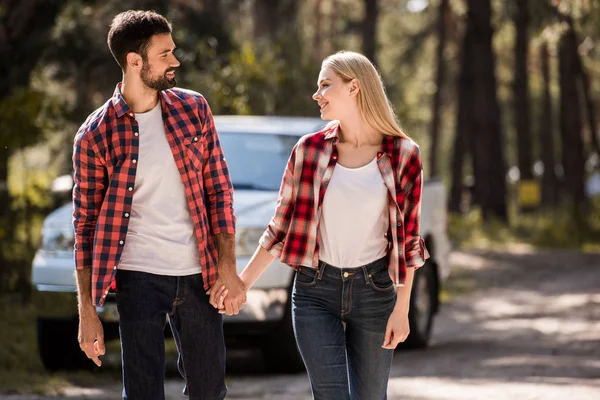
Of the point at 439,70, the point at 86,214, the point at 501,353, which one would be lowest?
the point at 501,353

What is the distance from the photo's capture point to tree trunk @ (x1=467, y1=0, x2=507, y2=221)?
2902 centimetres

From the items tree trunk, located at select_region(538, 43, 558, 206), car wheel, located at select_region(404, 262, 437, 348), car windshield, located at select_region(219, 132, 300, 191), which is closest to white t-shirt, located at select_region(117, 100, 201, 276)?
car windshield, located at select_region(219, 132, 300, 191)

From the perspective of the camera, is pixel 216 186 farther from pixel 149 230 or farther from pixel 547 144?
pixel 547 144

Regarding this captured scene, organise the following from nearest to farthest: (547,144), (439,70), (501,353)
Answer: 1. (501,353)
2. (439,70)
3. (547,144)

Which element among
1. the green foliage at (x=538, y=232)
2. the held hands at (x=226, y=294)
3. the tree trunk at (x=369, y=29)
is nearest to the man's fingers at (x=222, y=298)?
the held hands at (x=226, y=294)

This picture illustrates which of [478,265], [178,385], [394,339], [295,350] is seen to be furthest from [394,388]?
[478,265]

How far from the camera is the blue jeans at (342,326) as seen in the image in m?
4.67

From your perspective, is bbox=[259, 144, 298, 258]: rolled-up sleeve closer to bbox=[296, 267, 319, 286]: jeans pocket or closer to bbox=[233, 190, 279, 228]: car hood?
bbox=[296, 267, 319, 286]: jeans pocket

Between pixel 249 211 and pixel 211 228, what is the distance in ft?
13.0

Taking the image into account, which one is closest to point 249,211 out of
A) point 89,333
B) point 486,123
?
point 89,333

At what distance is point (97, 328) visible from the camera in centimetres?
462

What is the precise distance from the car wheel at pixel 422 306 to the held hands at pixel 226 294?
18.7 feet

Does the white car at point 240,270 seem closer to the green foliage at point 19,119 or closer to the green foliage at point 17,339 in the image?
the green foliage at point 17,339

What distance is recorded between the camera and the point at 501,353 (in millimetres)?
10648
